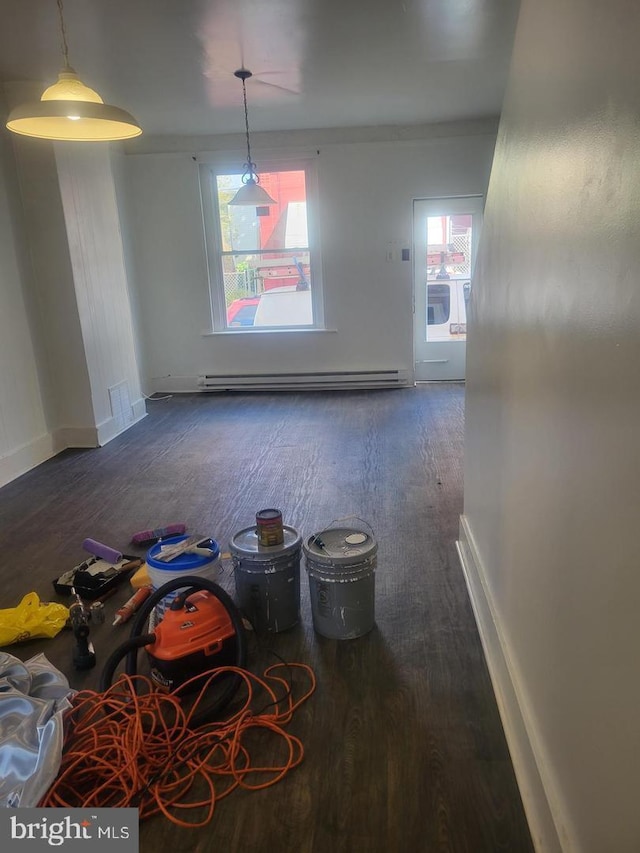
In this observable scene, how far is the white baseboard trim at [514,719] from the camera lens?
1454 millimetres

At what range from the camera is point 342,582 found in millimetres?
2268

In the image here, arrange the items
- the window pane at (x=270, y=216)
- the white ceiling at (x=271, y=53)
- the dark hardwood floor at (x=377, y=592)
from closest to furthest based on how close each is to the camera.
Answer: the dark hardwood floor at (x=377, y=592) < the white ceiling at (x=271, y=53) < the window pane at (x=270, y=216)

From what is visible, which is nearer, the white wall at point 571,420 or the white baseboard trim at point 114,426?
the white wall at point 571,420

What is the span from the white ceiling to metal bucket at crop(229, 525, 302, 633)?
9.16 feet

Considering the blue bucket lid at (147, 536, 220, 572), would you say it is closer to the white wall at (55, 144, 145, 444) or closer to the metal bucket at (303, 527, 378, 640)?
the metal bucket at (303, 527, 378, 640)

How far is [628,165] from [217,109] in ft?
16.8

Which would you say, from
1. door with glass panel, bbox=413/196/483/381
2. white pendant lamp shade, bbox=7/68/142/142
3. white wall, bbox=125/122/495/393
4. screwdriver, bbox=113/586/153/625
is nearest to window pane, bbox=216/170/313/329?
white wall, bbox=125/122/495/393

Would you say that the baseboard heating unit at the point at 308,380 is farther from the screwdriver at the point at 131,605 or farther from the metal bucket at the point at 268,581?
the metal bucket at the point at 268,581

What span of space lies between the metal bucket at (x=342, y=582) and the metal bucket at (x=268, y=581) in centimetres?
8

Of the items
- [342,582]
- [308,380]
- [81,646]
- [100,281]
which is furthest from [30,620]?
[308,380]

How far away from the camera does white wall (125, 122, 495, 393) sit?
6.28 m

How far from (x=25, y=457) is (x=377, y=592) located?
3134 millimetres

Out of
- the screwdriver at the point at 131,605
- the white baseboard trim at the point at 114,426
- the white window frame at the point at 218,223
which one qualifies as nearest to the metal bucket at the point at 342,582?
the screwdriver at the point at 131,605

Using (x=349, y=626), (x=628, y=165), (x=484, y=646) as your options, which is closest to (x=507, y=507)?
(x=484, y=646)
